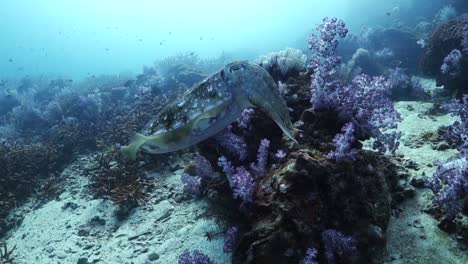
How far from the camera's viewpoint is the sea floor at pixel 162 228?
339cm

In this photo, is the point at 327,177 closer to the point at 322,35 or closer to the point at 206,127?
the point at 206,127

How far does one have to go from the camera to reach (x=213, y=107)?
3502 mm

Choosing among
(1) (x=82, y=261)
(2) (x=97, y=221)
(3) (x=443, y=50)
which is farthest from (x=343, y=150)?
(3) (x=443, y=50)

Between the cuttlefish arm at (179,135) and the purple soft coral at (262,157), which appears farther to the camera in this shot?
the purple soft coral at (262,157)

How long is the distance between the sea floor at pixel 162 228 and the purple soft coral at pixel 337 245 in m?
0.43

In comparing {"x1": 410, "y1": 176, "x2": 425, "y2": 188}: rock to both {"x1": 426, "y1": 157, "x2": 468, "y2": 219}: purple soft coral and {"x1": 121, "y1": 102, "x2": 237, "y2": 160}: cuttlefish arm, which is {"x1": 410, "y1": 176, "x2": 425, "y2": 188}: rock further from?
{"x1": 121, "y1": 102, "x2": 237, "y2": 160}: cuttlefish arm

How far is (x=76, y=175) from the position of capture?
→ 7910 millimetres

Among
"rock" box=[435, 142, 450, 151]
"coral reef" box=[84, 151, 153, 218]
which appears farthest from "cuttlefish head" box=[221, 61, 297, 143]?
"coral reef" box=[84, 151, 153, 218]

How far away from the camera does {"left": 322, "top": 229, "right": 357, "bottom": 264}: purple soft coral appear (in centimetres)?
307

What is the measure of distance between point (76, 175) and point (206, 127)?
18.8 ft

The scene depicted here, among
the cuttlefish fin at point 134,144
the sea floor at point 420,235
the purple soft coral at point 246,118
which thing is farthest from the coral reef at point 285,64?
the cuttlefish fin at point 134,144

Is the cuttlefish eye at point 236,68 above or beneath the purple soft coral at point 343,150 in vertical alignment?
above

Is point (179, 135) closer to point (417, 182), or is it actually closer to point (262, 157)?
point (262, 157)

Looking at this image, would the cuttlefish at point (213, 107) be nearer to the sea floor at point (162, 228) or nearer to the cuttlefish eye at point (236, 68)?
the cuttlefish eye at point (236, 68)
